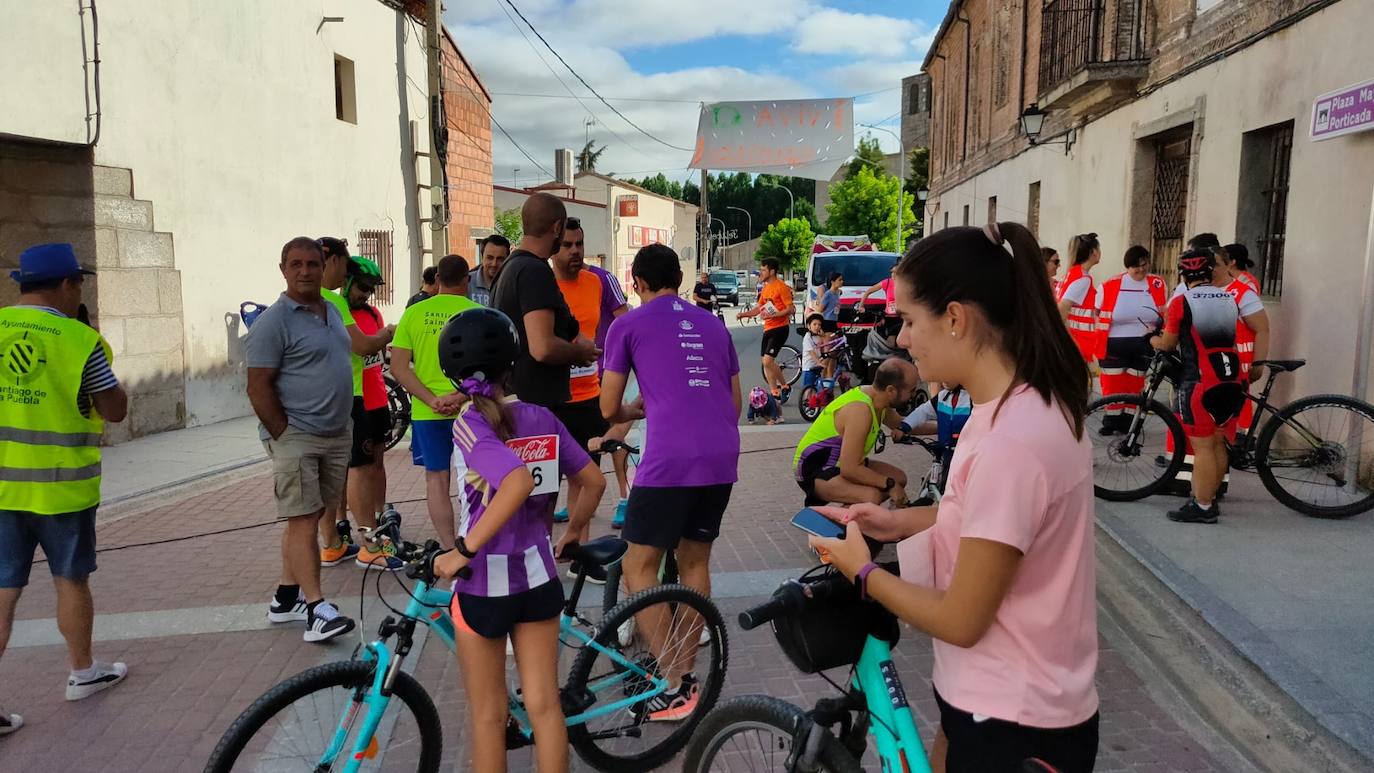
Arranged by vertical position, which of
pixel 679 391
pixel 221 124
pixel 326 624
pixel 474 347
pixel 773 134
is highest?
pixel 773 134

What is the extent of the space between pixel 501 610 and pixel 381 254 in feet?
46.9

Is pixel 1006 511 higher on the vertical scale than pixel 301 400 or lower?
higher

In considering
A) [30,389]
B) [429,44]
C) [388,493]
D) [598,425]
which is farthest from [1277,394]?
[429,44]

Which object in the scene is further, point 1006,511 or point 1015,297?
point 1015,297

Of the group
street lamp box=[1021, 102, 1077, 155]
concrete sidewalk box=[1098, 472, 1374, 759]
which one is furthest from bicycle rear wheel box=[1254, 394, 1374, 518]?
street lamp box=[1021, 102, 1077, 155]

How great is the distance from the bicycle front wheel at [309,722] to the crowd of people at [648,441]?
1.04 ft

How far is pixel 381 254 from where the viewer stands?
51.5 feet

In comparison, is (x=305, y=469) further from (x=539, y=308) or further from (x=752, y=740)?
(x=752, y=740)

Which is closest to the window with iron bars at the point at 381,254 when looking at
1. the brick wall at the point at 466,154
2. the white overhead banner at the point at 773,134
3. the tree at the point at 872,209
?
the brick wall at the point at 466,154

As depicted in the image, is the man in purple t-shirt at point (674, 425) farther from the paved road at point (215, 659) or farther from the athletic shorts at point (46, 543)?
the athletic shorts at point (46, 543)

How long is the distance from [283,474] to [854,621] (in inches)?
132

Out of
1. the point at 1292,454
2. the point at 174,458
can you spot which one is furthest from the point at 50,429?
the point at 1292,454

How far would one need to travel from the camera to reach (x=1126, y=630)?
4625mm

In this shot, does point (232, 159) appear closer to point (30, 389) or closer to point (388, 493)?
point (388, 493)
